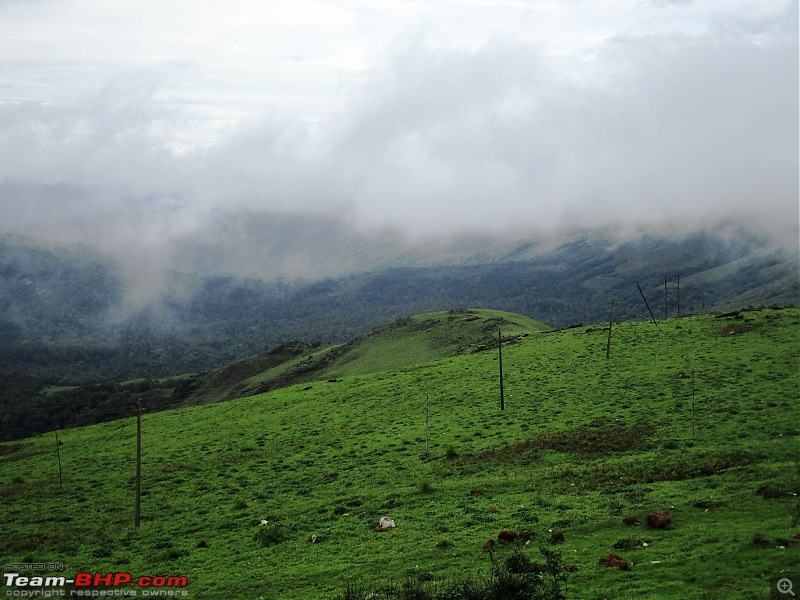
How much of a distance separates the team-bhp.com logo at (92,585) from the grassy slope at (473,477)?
112cm

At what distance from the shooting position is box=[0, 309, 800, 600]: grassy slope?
1084 inches

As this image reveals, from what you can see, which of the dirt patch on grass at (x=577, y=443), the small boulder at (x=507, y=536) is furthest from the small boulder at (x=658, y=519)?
the dirt patch on grass at (x=577, y=443)

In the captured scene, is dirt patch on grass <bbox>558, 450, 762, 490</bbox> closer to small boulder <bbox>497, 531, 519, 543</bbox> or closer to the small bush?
small boulder <bbox>497, 531, 519, 543</bbox>

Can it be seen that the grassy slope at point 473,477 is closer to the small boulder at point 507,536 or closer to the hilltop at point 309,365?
the small boulder at point 507,536

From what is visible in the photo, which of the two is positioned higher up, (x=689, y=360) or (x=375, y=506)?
(x=689, y=360)

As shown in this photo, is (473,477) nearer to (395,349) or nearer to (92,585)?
(92,585)

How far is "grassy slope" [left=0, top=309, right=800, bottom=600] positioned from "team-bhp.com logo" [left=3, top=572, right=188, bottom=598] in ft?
3.67

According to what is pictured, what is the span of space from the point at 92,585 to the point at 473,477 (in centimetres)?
2274

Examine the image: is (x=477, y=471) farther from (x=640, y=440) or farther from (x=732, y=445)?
(x=732, y=445)

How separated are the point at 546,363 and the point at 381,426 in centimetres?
2365

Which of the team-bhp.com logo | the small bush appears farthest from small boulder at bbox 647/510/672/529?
the team-bhp.com logo

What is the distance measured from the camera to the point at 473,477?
139ft

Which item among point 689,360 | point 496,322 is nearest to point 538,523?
point 689,360

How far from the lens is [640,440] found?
4525cm
